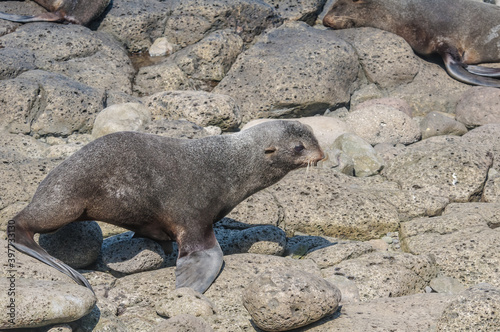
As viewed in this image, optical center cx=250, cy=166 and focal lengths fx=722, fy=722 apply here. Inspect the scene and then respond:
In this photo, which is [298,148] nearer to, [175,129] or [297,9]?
[175,129]

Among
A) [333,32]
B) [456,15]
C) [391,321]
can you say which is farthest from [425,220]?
[456,15]

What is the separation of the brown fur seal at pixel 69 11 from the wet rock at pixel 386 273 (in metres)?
8.02

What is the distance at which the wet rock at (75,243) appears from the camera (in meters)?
6.92

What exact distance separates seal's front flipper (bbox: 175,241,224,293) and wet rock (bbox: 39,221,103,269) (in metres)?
0.87

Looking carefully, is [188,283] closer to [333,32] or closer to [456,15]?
[333,32]

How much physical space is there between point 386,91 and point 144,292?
847cm

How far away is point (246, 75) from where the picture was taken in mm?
12852

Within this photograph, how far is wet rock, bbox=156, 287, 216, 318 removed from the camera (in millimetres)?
6074

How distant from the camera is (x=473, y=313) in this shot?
5508 millimetres

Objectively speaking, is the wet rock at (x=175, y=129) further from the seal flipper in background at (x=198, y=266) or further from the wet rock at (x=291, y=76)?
the seal flipper in background at (x=198, y=266)

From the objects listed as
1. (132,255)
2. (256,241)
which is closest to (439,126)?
(256,241)

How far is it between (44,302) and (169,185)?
2.08m

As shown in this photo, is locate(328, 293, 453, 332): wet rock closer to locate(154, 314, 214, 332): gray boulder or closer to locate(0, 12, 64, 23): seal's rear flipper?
locate(154, 314, 214, 332): gray boulder

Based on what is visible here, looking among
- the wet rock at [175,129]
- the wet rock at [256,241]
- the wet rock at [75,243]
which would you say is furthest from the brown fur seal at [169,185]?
the wet rock at [175,129]
